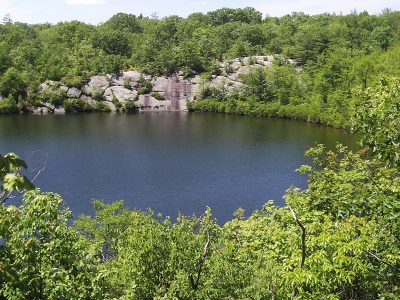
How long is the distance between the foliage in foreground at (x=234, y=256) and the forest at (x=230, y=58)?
72.3 metres

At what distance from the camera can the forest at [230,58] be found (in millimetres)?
93438

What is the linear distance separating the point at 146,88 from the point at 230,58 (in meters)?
23.3

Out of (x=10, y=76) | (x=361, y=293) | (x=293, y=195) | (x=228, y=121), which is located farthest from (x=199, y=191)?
(x=10, y=76)

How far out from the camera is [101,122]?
9025 cm

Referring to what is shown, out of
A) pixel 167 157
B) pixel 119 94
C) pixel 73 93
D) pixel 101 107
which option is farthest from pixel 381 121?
pixel 73 93

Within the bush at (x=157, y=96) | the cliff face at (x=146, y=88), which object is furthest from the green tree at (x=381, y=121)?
the bush at (x=157, y=96)

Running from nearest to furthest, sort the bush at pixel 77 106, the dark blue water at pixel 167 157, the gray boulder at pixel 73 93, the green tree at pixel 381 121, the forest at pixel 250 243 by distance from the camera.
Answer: the forest at pixel 250 243 < the green tree at pixel 381 121 < the dark blue water at pixel 167 157 < the bush at pixel 77 106 < the gray boulder at pixel 73 93

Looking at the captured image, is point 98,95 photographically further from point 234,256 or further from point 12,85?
point 234,256

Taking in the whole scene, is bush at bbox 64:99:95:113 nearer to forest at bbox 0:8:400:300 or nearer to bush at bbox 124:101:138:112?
bush at bbox 124:101:138:112

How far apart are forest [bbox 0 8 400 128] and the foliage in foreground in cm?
7231

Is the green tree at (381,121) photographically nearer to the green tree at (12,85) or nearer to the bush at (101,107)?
the bush at (101,107)

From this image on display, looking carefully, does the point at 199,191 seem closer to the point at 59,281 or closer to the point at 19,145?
the point at 19,145

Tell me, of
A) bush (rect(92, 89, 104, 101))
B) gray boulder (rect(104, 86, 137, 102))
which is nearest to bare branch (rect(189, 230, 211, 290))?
gray boulder (rect(104, 86, 137, 102))

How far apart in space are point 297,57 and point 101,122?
51.3 metres
